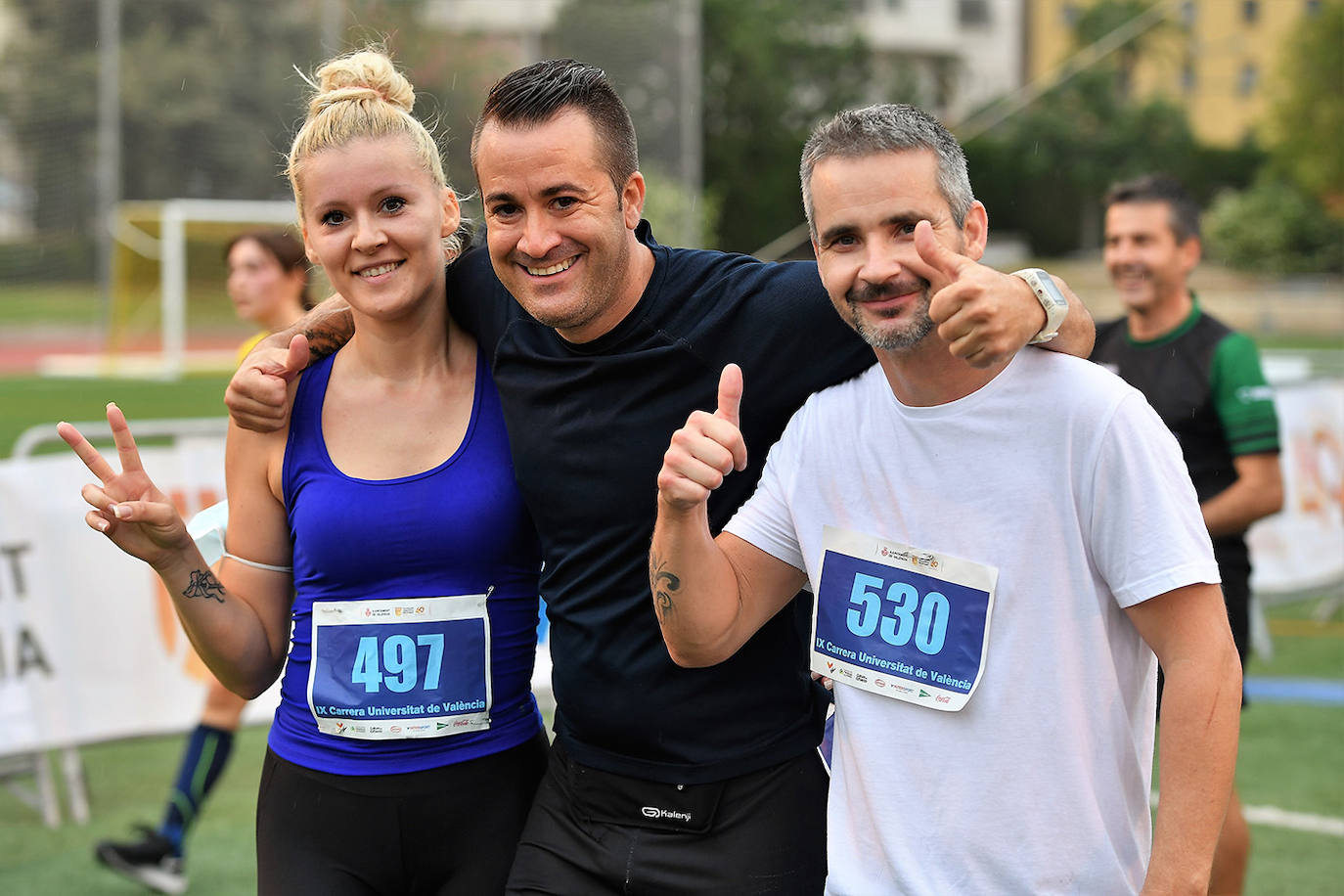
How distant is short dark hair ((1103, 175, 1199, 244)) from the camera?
4.98 m

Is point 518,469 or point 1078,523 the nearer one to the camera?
point 1078,523

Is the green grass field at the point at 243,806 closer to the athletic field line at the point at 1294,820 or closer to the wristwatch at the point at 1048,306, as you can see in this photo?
the athletic field line at the point at 1294,820

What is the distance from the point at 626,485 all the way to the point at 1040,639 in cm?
74

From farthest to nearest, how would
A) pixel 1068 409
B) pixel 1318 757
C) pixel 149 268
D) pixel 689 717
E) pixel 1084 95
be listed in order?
pixel 149 268 < pixel 1084 95 < pixel 1318 757 < pixel 689 717 < pixel 1068 409

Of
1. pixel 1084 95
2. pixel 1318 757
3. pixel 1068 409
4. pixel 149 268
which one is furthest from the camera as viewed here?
pixel 149 268

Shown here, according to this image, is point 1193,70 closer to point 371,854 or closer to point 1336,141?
point 1336,141

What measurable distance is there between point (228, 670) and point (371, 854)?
45 centimetres

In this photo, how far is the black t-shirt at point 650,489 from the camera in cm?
248

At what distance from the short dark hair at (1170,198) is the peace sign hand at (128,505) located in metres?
3.52

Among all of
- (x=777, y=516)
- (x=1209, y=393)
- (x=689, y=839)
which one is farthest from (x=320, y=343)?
(x=1209, y=393)

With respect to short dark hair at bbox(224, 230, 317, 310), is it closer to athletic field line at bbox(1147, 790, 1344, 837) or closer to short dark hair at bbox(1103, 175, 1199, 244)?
short dark hair at bbox(1103, 175, 1199, 244)

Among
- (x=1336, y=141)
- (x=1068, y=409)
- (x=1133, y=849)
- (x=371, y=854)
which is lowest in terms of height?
(x=371, y=854)

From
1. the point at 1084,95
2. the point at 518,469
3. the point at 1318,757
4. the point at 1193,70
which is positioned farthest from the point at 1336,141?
the point at 518,469

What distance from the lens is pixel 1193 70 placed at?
21.5 metres
